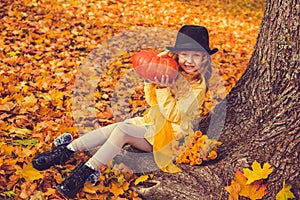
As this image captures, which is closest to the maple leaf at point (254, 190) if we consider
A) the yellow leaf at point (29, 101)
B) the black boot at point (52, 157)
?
the black boot at point (52, 157)

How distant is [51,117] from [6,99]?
0.50m

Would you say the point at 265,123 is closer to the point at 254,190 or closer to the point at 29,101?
the point at 254,190

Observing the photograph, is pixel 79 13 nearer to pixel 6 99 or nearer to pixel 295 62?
pixel 6 99

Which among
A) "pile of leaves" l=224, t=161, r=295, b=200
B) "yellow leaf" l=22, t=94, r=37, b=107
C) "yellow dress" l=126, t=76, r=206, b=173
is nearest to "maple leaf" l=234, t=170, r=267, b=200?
"pile of leaves" l=224, t=161, r=295, b=200

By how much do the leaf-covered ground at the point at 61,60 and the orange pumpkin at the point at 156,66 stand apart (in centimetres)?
81

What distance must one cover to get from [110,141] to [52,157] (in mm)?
465

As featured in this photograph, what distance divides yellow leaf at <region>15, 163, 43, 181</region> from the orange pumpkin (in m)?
1.07

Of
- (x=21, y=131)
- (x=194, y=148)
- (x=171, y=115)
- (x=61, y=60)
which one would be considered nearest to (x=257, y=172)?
(x=194, y=148)

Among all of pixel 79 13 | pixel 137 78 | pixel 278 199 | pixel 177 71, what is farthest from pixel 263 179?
pixel 79 13

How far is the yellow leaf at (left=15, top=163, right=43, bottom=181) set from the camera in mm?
2918

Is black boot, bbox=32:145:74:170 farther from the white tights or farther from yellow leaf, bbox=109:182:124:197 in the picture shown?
yellow leaf, bbox=109:182:124:197

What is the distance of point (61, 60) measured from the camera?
495 centimetres

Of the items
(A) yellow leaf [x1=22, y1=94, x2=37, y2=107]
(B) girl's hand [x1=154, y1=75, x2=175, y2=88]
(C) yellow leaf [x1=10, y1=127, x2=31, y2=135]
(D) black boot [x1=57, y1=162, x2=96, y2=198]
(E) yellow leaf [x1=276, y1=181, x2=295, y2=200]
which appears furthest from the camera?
(A) yellow leaf [x1=22, y1=94, x2=37, y2=107]

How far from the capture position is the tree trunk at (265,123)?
8.59 ft
